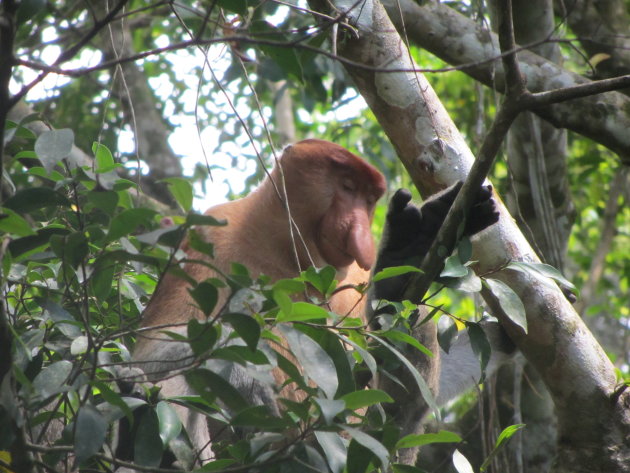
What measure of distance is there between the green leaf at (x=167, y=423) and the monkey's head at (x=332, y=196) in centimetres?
180

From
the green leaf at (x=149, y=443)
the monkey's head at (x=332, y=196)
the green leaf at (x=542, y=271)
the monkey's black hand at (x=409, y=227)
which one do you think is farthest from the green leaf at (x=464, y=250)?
the monkey's head at (x=332, y=196)

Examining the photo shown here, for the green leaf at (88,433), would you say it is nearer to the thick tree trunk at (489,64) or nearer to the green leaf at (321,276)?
the green leaf at (321,276)

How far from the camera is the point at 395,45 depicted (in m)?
2.85

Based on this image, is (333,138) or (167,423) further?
(333,138)

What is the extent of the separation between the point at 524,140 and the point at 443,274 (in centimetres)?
230

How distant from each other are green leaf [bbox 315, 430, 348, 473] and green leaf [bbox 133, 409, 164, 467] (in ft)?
1.23

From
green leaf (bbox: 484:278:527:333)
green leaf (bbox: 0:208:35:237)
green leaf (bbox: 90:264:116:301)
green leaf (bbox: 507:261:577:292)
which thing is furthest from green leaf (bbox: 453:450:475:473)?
green leaf (bbox: 0:208:35:237)

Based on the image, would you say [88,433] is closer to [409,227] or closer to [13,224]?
[13,224]

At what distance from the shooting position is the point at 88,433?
57.0 inches

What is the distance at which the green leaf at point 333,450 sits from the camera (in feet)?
5.22

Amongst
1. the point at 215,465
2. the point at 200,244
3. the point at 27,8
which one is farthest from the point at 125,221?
the point at 215,465

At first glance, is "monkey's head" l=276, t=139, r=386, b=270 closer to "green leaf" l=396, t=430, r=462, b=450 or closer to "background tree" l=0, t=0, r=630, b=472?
"background tree" l=0, t=0, r=630, b=472

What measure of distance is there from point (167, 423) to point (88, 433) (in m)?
0.30

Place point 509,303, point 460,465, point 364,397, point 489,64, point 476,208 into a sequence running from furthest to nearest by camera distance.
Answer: point 489,64
point 476,208
point 460,465
point 509,303
point 364,397
